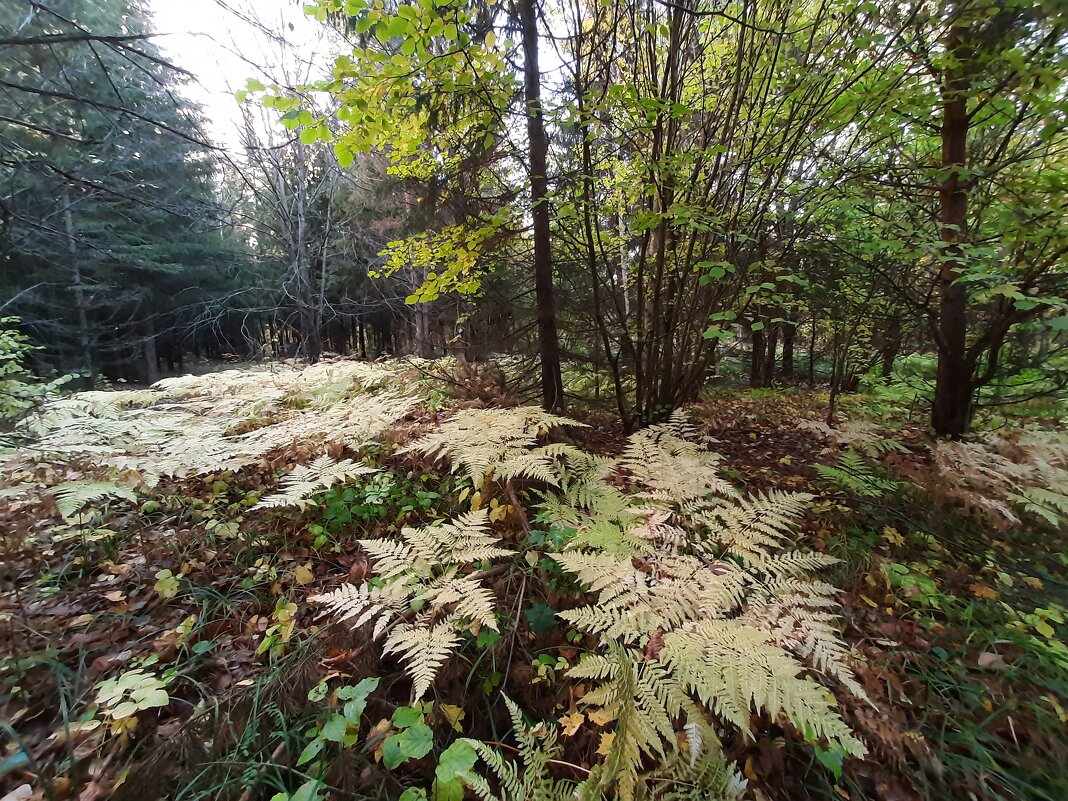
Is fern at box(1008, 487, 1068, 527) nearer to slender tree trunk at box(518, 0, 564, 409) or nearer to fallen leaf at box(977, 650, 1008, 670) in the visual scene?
fallen leaf at box(977, 650, 1008, 670)

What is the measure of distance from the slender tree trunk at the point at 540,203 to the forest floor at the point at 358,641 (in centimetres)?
159

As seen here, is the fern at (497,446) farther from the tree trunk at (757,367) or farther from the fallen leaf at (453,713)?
the tree trunk at (757,367)

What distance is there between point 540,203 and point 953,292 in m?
3.65

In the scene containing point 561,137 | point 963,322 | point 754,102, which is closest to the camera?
point 754,102

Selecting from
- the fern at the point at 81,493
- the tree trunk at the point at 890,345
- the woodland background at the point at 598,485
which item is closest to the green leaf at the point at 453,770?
the woodland background at the point at 598,485

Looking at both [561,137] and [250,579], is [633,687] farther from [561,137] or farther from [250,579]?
[561,137]

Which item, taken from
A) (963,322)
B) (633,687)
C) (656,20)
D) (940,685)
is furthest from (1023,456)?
(656,20)

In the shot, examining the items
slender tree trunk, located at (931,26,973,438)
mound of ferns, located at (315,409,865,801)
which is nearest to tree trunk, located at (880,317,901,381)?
slender tree trunk, located at (931,26,973,438)

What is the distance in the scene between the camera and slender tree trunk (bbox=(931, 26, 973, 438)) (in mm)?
3148

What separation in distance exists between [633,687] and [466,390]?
11.9 ft

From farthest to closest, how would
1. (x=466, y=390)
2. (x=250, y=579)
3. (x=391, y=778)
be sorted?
(x=466, y=390) < (x=250, y=579) < (x=391, y=778)

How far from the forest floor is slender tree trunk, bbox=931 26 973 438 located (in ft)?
1.53

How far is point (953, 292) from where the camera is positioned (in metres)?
3.51

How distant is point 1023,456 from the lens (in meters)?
2.79
